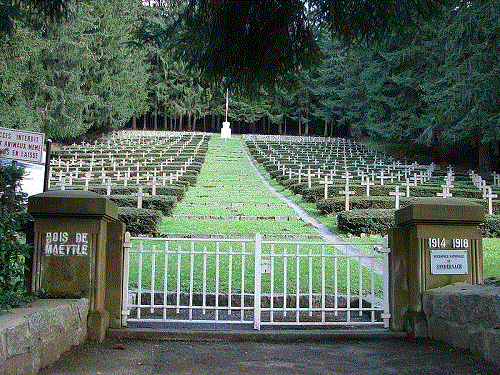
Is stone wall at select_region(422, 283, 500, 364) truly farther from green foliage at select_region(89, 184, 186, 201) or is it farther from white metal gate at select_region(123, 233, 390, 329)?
green foliage at select_region(89, 184, 186, 201)

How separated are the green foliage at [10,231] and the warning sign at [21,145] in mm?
1487

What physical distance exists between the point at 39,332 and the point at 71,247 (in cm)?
150

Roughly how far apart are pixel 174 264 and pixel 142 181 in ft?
46.1

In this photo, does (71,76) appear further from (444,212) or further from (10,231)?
(444,212)

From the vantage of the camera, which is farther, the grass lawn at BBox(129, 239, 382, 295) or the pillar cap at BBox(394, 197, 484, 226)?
the grass lawn at BBox(129, 239, 382, 295)

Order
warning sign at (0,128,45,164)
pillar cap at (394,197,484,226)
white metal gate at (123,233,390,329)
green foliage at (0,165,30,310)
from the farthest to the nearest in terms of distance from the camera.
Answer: warning sign at (0,128,45,164) → pillar cap at (394,197,484,226) → white metal gate at (123,233,390,329) → green foliage at (0,165,30,310)

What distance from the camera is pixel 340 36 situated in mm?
5770

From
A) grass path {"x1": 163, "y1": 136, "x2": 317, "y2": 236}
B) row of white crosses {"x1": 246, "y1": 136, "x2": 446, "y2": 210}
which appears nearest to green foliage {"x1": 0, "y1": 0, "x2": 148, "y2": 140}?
grass path {"x1": 163, "y1": 136, "x2": 317, "y2": 236}

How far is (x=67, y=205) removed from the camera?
533 cm

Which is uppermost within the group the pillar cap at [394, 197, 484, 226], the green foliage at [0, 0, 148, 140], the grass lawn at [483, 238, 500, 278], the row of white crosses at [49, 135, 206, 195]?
the green foliage at [0, 0, 148, 140]

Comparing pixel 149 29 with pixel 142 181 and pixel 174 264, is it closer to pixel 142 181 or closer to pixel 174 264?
pixel 174 264

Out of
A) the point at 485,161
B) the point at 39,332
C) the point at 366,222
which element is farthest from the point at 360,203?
the point at 485,161

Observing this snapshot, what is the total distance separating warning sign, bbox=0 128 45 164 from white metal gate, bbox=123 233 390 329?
1.52 m

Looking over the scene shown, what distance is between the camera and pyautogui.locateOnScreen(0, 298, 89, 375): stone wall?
3410 mm
